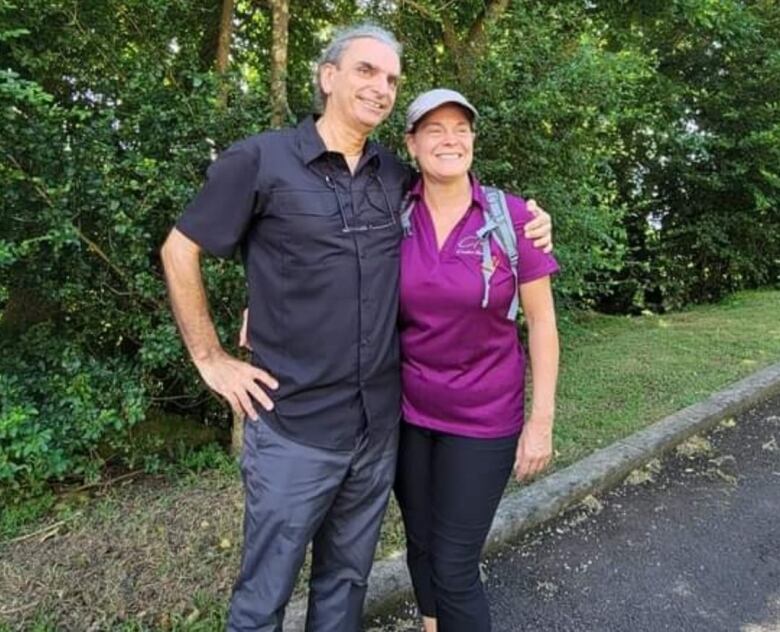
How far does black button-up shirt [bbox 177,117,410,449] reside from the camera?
73.5 inches

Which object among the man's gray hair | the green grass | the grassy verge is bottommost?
the green grass

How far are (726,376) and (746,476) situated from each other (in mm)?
1839

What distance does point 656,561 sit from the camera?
320 centimetres

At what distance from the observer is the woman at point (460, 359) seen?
1974 mm

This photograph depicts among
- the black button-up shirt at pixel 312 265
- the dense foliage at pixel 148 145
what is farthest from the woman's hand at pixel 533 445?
the dense foliage at pixel 148 145

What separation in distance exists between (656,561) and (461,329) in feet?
6.28

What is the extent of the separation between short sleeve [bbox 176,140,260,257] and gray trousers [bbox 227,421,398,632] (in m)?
0.54

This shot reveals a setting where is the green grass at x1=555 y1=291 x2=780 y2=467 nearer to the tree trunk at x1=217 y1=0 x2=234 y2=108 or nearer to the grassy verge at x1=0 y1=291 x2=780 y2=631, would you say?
the grassy verge at x1=0 y1=291 x2=780 y2=631

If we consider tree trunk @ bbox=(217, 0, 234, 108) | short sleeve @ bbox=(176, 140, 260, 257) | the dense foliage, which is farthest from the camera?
tree trunk @ bbox=(217, 0, 234, 108)

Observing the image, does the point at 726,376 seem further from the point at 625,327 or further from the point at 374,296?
the point at 374,296

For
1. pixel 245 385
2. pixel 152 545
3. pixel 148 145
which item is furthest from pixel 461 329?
pixel 148 145

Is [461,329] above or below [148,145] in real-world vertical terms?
below

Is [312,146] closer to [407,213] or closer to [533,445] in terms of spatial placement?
[407,213]

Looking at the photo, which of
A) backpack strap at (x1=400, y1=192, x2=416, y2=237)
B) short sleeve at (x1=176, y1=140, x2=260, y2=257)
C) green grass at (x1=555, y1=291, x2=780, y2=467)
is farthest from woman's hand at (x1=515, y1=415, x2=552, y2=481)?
green grass at (x1=555, y1=291, x2=780, y2=467)
